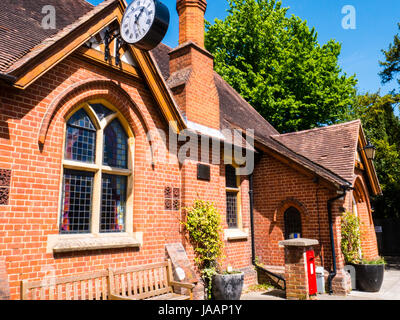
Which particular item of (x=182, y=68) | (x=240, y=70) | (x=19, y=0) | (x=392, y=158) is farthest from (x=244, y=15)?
(x=19, y=0)

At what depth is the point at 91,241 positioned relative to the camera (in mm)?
5762

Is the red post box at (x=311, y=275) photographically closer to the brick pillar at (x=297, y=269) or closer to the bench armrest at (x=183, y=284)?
the brick pillar at (x=297, y=269)

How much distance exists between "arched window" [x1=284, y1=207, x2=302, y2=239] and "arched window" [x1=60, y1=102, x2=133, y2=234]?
574cm

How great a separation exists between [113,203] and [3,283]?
8.59 ft

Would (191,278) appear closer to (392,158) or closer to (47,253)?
(47,253)

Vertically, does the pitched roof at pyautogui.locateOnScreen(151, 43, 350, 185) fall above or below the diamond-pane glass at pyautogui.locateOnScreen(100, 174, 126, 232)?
above

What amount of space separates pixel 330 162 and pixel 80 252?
328 inches

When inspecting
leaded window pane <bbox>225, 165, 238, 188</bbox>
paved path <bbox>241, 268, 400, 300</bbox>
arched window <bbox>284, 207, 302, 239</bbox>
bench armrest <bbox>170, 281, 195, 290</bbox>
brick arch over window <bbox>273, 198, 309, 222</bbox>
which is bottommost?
paved path <bbox>241, 268, 400, 300</bbox>

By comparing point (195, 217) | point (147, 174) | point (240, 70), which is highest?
point (240, 70)

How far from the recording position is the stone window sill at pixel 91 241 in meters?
5.25

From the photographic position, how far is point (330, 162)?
10633 mm

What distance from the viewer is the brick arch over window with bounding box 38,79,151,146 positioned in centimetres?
544

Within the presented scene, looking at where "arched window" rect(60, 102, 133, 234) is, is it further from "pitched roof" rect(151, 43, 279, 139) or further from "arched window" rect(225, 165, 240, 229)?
"arched window" rect(225, 165, 240, 229)

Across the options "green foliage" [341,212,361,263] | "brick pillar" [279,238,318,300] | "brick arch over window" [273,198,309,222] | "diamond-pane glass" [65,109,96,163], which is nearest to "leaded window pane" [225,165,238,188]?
"brick arch over window" [273,198,309,222]
